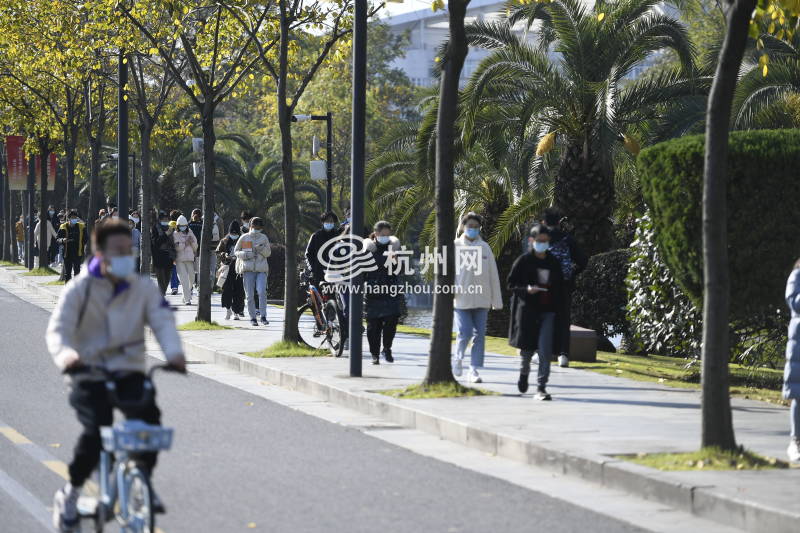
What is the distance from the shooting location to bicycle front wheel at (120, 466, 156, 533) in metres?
6.35

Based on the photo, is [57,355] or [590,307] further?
[590,307]

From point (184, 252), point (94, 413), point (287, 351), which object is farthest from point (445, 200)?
point (184, 252)

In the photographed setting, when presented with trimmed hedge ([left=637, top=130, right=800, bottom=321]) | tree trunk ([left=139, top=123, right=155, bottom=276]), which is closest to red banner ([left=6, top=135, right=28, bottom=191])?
tree trunk ([left=139, top=123, right=155, bottom=276])

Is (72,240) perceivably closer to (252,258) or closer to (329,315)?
(252,258)

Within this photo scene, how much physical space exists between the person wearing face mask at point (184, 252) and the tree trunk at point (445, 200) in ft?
45.4

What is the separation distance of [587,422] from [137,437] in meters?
6.00

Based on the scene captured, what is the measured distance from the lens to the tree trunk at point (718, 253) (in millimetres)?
9570

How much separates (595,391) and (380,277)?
361 centimetres

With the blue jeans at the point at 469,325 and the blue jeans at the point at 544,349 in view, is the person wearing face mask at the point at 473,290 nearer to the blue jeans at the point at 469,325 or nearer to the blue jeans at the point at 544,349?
the blue jeans at the point at 469,325

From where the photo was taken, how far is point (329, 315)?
1814 centimetres

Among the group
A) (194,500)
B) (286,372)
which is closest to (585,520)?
(194,500)

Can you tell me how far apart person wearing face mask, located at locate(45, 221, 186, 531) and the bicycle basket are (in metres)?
0.30

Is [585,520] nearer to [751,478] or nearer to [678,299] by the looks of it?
[751,478]

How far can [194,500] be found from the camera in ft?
28.1
